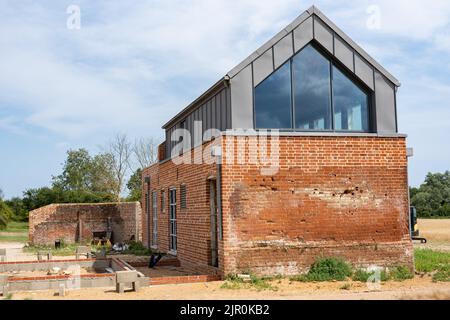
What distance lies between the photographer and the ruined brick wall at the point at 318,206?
13242 mm

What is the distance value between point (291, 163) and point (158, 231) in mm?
9561

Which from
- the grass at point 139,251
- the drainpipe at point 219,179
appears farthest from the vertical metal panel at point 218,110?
the grass at point 139,251

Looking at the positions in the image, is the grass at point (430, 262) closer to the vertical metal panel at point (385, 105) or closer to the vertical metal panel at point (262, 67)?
the vertical metal panel at point (385, 105)

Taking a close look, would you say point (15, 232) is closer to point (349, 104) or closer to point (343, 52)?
point (349, 104)

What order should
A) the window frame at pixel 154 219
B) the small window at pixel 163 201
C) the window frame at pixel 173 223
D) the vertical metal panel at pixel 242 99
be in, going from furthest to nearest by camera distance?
1. the window frame at pixel 154 219
2. the small window at pixel 163 201
3. the window frame at pixel 173 223
4. the vertical metal panel at pixel 242 99

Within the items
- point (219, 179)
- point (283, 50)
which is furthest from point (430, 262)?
point (283, 50)

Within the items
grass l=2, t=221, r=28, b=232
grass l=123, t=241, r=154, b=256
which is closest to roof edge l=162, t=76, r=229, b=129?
grass l=123, t=241, r=154, b=256

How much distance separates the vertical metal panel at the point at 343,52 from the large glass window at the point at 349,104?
0.30 m

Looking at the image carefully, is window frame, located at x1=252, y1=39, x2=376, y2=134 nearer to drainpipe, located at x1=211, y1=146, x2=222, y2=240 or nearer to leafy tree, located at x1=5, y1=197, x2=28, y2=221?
drainpipe, located at x1=211, y1=146, x2=222, y2=240

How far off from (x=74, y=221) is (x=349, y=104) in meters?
23.8

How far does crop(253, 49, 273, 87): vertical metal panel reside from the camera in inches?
544
